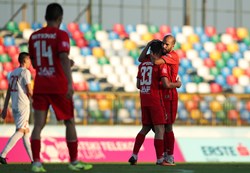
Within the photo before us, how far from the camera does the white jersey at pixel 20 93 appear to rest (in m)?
13.2

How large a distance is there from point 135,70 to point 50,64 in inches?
619

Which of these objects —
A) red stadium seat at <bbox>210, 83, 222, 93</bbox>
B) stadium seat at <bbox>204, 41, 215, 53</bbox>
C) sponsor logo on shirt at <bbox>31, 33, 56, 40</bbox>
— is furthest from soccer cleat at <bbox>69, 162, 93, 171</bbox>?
stadium seat at <bbox>204, 41, 215, 53</bbox>

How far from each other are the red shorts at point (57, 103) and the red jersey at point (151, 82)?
2.83 m

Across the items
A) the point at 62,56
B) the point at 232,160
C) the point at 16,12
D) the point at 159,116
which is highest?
the point at 16,12

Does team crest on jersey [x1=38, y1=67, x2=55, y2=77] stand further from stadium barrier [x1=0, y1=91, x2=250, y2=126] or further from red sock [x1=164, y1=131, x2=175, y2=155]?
stadium barrier [x1=0, y1=91, x2=250, y2=126]

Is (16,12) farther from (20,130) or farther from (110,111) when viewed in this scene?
(20,130)

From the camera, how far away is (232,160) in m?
19.7

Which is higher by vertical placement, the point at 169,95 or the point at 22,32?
the point at 22,32

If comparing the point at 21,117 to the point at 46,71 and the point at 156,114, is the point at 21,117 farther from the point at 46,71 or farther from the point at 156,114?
the point at 46,71

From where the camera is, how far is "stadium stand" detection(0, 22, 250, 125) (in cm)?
2100

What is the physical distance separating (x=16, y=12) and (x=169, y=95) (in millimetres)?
19974

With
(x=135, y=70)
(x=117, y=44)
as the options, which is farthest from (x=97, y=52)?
(x=135, y=70)

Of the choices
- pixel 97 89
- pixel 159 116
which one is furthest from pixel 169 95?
pixel 97 89

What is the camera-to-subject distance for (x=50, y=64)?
9.69 m
